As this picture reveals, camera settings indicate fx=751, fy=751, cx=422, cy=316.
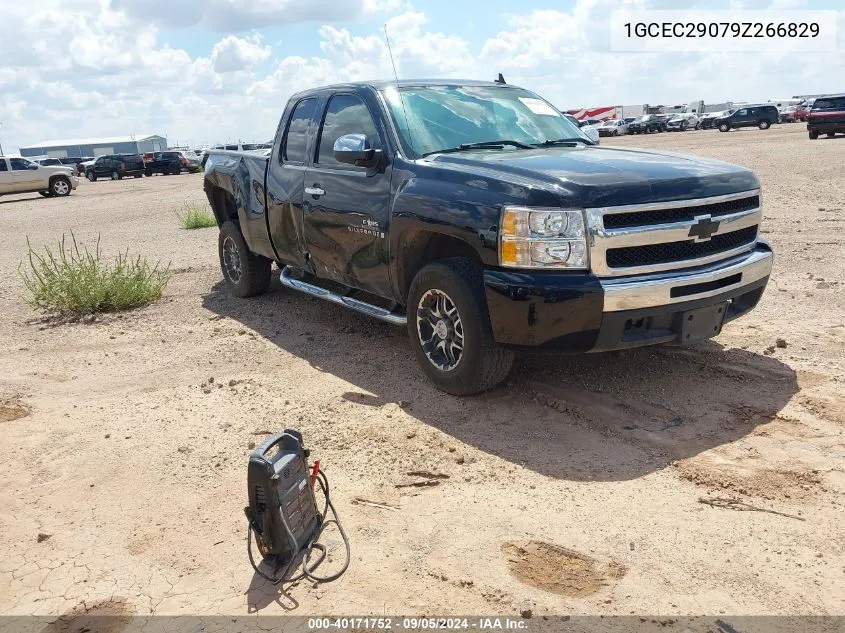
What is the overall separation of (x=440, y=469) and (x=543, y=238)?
1.30 m

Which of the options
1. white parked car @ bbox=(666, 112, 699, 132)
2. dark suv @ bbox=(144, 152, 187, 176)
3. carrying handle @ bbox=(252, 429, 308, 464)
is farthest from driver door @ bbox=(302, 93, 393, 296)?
white parked car @ bbox=(666, 112, 699, 132)

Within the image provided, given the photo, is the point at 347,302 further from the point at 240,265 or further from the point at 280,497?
the point at 280,497

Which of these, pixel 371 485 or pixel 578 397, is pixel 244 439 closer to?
pixel 371 485

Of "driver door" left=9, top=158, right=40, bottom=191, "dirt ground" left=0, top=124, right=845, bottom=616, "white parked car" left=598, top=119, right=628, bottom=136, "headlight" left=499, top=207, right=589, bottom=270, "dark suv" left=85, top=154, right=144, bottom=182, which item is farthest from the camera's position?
"white parked car" left=598, top=119, right=628, bottom=136

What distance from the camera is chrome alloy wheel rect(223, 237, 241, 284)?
7.61 m

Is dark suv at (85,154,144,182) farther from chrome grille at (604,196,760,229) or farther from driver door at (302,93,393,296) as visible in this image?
chrome grille at (604,196,760,229)

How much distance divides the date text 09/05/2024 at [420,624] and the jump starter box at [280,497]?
381mm

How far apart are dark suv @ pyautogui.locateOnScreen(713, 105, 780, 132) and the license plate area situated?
49946mm

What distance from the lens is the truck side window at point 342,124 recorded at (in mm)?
5254

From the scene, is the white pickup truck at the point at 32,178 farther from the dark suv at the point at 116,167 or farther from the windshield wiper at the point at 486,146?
the windshield wiper at the point at 486,146

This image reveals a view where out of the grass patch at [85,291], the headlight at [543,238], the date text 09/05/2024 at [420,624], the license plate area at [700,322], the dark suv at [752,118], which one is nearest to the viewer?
the date text 09/05/2024 at [420,624]

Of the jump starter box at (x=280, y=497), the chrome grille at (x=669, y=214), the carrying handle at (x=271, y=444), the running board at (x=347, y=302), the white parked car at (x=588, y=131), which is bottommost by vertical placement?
the jump starter box at (x=280, y=497)

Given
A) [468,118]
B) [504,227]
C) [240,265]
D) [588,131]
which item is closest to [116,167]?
[240,265]

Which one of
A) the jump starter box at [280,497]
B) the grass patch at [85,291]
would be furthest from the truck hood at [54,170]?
the jump starter box at [280,497]
